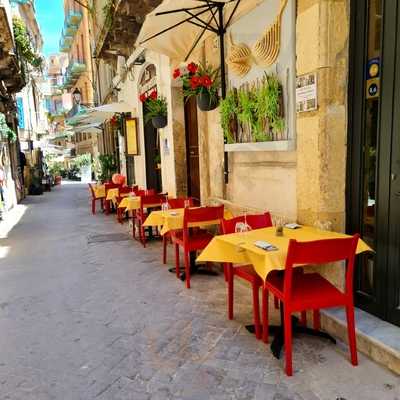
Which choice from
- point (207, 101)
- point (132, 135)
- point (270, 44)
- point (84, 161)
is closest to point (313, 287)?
point (270, 44)

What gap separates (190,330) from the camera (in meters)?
3.34

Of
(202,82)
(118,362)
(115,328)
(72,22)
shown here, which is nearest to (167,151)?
(202,82)

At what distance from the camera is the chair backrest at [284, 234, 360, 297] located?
2.42 m

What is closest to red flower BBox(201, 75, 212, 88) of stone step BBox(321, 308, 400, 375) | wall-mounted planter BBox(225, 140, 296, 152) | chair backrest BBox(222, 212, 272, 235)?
wall-mounted planter BBox(225, 140, 296, 152)

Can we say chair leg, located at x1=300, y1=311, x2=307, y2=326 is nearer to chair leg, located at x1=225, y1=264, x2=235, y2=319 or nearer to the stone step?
the stone step

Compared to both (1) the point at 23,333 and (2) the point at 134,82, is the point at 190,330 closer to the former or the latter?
(1) the point at 23,333

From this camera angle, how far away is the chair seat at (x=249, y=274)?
10.2 ft

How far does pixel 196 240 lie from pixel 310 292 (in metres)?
2.18

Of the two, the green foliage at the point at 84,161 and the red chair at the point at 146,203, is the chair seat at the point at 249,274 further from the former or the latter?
the green foliage at the point at 84,161

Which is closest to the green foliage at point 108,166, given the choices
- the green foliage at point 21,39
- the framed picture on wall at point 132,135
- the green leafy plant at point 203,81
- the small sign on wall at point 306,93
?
the framed picture on wall at point 132,135

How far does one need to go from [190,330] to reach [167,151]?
4802mm

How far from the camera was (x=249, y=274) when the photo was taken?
3.22 metres

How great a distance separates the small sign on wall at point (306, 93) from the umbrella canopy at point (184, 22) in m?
1.30

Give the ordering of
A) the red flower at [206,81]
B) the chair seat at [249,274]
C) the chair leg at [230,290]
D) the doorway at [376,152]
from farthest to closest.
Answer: the red flower at [206,81]
the chair leg at [230,290]
the chair seat at [249,274]
the doorway at [376,152]
